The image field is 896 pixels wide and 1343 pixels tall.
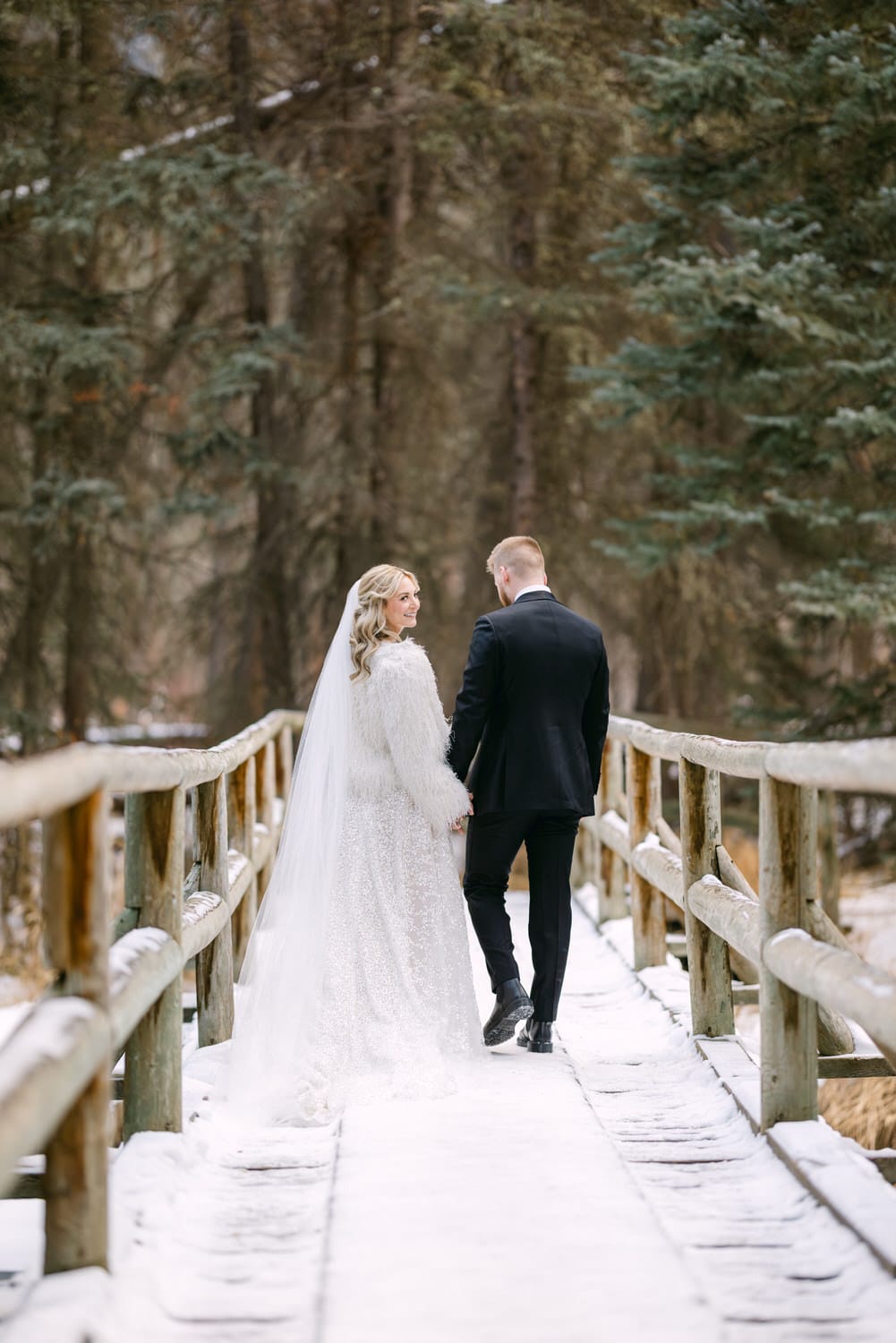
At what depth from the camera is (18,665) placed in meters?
15.1

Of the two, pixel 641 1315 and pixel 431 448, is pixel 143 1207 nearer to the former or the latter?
pixel 641 1315

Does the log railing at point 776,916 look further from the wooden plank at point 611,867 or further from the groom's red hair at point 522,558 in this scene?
the wooden plank at point 611,867

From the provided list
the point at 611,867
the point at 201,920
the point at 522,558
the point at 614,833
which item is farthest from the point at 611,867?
the point at 201,920

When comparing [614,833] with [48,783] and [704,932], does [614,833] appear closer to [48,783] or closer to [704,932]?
[704,932]

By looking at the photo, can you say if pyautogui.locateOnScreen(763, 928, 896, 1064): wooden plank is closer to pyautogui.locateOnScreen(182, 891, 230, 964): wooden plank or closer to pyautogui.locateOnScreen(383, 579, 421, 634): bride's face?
pyautogui.locateOnScreen(182, 891, 230, 964): wooden plank

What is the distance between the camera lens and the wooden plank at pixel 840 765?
3.07 meters

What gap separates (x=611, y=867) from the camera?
908 cm

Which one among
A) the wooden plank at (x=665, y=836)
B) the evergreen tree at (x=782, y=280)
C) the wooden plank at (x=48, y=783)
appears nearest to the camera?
the wooden plank at (x=48, y=783)

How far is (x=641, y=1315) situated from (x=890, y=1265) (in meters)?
0.59

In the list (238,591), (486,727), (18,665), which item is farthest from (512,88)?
(486,727)

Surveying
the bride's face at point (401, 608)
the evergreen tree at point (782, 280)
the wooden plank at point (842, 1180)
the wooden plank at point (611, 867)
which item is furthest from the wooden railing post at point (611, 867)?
the wooden plank at point (842, 1180)

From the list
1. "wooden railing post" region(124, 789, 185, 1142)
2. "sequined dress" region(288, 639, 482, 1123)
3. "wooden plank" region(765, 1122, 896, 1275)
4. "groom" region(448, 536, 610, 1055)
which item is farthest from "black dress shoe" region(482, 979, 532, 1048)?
"wooden railing post" region(124, 789, 185, 1142)

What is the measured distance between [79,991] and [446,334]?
1436 cm

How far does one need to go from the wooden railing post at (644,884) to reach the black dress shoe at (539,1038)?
5.46 ft
